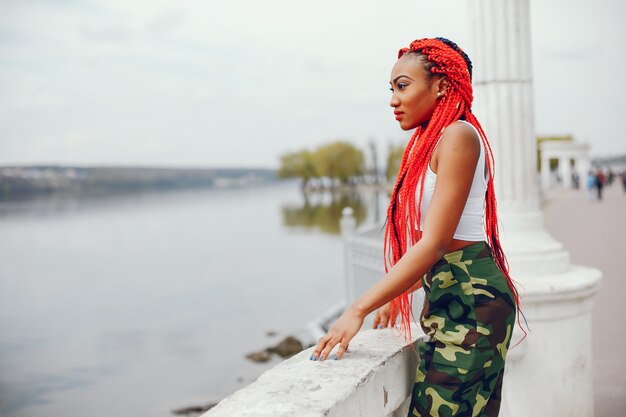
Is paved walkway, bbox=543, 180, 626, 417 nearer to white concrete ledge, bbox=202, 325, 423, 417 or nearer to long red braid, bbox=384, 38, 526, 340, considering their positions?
white concrete ledge, bbox=202, 325, 423, 417

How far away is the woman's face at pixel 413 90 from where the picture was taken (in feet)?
5.81

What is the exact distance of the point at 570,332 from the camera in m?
3.53

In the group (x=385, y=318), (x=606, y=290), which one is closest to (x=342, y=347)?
(x=385, y=318)

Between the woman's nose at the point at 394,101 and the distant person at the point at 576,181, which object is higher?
the woman's nose at the point at 394,101

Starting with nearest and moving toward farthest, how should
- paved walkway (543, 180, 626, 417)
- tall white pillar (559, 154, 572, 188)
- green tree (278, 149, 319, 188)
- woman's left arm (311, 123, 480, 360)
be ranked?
woman's left arm (311, 123, 480, 360)
paved walkway (543, 180, 626, 417)
tall white pillar (559, 154, 572, 188)
green tree (278, 149, 319, 188)

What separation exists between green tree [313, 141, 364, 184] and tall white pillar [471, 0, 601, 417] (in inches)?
3665

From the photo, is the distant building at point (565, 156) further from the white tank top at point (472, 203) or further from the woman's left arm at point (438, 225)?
the woman's left arm at point (438, 225)

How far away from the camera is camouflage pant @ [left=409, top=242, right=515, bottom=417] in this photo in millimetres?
1639

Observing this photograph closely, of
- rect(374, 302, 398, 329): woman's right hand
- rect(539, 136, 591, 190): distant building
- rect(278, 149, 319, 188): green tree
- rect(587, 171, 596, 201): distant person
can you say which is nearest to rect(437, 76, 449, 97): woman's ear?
rect(374, 302, 398, 329): woman's right hand

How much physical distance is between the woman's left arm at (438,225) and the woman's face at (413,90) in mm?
175

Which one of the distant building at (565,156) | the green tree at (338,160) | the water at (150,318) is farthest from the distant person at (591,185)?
the green tree at (338,160)

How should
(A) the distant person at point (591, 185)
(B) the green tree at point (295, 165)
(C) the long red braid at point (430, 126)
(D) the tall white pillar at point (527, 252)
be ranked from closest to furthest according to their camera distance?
(C) the long red braid at point (430, 126), (D) the tall white pillar at point (527, 252), (A) the distant person at point (591, 185), (B) the green tree at point (295, 165)

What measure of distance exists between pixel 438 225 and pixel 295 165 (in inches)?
4586

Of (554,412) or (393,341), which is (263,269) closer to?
(554,412)
